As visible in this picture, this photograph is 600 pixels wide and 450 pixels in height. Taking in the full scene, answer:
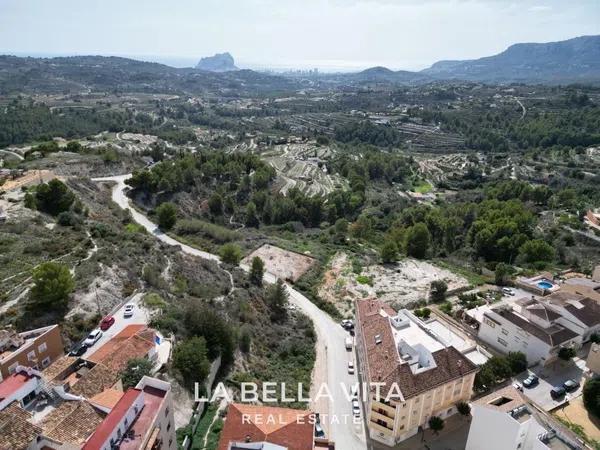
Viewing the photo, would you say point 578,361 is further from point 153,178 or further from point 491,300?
point 153,178

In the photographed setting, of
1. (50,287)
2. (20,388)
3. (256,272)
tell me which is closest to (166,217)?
(256,272)

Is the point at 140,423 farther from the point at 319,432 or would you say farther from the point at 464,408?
the point at 464,408

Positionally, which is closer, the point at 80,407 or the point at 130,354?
the point at 80,407

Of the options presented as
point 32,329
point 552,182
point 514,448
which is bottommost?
point 552,182

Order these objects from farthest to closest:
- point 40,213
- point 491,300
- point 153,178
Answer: point 153,178 → point 40,213 → point 491,300

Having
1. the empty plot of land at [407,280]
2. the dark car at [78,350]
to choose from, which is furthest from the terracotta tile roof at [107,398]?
the empty plot of land at [407,280]

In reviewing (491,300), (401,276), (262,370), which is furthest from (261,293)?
(491,300)

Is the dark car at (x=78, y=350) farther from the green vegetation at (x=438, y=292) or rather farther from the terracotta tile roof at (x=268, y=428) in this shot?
the green vegetation at (x=438, y=292)
